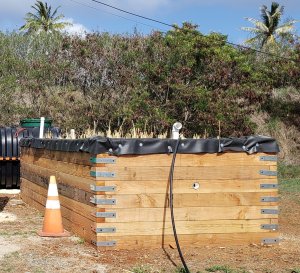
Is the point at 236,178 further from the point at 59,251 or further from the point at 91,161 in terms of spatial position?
the point at 59,251

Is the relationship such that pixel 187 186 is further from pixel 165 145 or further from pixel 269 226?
pixel 269 226

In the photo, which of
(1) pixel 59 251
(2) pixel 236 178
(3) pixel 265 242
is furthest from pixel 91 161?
(3) pixel 265 242

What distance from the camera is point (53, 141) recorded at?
9.18 metres

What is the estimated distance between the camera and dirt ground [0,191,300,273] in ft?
20.2

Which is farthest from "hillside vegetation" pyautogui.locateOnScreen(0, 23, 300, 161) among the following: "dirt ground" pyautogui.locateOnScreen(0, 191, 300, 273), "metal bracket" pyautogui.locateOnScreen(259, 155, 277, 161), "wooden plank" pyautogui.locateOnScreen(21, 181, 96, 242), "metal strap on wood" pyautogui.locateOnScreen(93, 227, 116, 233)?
"metal strap on wood" pyautogui.locateOnScreen(93, 227, 116, 233)

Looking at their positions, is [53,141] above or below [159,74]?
below

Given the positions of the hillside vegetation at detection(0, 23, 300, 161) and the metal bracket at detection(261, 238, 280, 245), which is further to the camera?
the hillside vegetation at detection(0, 23, 300, 161)

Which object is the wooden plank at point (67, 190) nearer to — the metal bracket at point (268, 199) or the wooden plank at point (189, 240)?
the wooden plank at point (189, 240)

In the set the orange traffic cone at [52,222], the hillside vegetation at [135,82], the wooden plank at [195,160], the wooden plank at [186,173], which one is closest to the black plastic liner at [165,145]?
the wooden plank at [195,160]

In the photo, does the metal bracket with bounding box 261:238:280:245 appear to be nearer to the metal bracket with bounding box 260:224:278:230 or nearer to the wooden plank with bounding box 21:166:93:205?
the metal bracket with bounding box 260:224:278:230

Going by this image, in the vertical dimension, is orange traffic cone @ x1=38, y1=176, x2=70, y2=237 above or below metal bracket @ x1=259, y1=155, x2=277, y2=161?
below

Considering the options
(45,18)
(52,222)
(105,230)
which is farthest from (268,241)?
(45,18)

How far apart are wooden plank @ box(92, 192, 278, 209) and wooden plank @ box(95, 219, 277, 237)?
227 millimetres

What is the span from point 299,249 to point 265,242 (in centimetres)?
46
